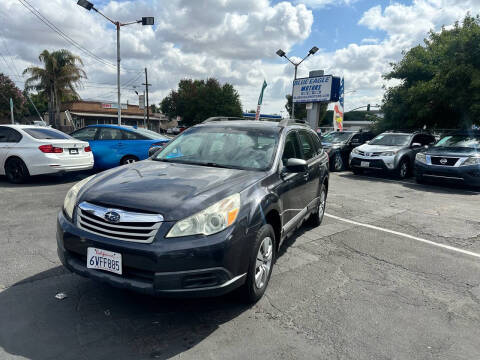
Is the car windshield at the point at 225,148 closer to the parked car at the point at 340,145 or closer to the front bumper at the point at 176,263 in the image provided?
the front bumper at the point at 176,263

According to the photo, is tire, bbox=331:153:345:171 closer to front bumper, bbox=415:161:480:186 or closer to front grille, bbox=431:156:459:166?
front bumper, bbox=415:161:480:186

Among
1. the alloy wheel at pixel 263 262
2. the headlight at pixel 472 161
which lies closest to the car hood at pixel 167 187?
the alloy wheel at pixel 263 262

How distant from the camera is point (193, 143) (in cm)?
441

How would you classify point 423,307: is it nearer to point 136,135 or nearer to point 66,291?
point 66,291

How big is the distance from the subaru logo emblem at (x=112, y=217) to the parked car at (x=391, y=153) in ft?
35.9

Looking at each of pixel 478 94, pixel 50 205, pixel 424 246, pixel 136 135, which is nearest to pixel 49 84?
pixel 136 135

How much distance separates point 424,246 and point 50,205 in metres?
6.28

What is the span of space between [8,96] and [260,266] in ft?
175

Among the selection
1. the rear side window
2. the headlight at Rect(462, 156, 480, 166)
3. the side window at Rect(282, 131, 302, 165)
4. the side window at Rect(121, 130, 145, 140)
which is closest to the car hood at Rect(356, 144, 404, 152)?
the headlight at Rect(462, 156, 480, 166)

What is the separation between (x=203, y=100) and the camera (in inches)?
2457

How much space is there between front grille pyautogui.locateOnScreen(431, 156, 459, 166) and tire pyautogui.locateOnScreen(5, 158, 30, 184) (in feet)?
35.6

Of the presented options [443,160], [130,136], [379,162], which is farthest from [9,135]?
[443,160]

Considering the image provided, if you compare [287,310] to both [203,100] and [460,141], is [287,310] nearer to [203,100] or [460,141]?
[460,141]

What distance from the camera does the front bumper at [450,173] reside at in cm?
971
